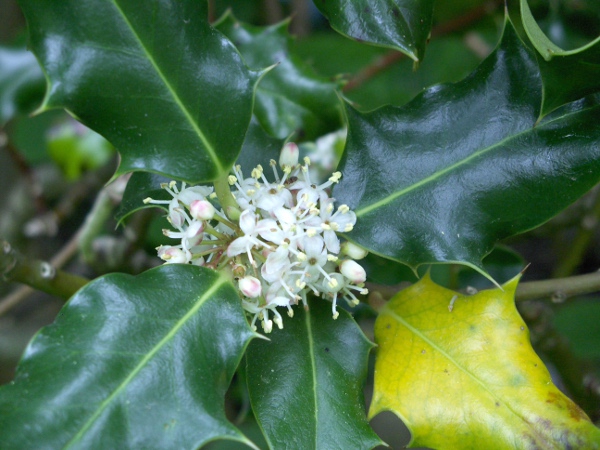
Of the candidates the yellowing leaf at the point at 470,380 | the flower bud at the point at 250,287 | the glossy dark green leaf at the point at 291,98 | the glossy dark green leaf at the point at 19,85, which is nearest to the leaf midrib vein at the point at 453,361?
the yellowing leaf at the point at 470,380

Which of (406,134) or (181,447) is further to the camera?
(406,134)

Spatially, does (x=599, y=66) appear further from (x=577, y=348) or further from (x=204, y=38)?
(x=577, y=348)

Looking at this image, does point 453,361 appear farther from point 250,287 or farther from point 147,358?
point 147,358

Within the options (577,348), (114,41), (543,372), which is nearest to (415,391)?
(543,372)

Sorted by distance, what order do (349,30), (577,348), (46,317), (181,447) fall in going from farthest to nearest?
1. (46,317)
2. (577,348)
3. (349,30)
4. (181,447)

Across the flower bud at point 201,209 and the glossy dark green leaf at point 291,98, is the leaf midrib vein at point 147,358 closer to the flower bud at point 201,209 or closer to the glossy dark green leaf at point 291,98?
the flower bud at point 201,209

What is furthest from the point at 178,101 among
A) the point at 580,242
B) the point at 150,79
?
the point at 580,242
